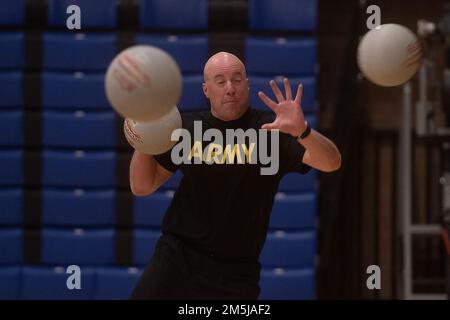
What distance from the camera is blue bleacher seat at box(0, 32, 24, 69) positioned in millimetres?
5789

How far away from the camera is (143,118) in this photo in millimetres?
3447

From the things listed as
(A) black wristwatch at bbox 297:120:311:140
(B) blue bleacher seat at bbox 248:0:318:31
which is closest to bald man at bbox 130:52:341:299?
(A) black wristwatch at bbox 297:120:311:140

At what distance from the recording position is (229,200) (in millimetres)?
3977

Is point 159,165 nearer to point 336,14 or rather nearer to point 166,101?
→ point 166,101

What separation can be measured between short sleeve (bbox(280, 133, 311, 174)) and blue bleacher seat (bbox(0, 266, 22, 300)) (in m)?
2.32

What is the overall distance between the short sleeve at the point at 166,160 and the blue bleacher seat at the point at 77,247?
1791mm

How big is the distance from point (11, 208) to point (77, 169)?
474 millimetres

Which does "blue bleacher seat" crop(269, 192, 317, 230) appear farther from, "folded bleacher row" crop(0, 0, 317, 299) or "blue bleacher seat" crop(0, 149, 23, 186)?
"blue bleacher seat" crop(0, 149, 23, 186)

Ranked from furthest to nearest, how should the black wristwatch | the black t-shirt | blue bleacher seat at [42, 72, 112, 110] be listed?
blue bleacher seat at [42, 72, 112, 110] → the black t-shirt → the black wristwatch

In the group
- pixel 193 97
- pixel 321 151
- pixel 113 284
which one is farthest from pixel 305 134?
pixel 113 284

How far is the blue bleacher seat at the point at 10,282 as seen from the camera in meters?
5.61

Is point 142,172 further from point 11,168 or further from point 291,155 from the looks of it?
point 11,168

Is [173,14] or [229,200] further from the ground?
[173,14]

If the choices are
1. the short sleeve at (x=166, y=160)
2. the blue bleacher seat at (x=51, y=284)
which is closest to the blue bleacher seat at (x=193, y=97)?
the blue bleacher seat at (x=51, y=284)
